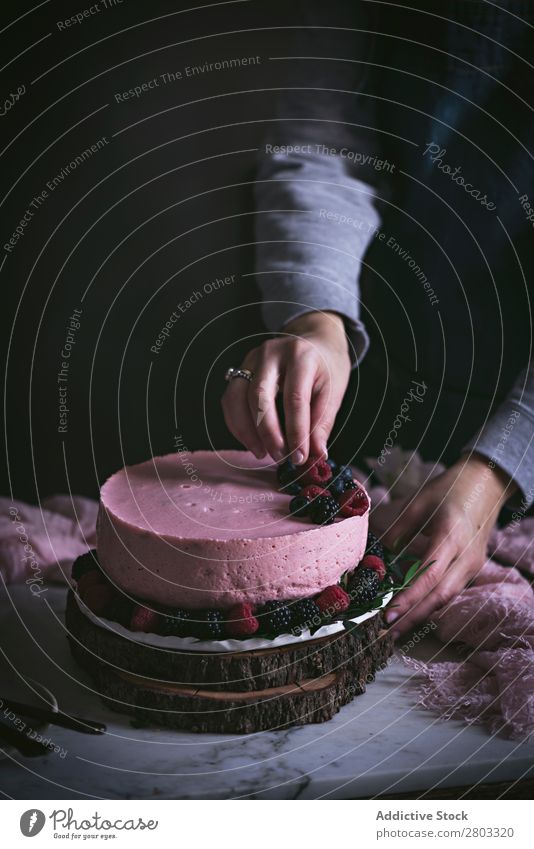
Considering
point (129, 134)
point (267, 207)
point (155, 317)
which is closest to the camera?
point (267, 207)

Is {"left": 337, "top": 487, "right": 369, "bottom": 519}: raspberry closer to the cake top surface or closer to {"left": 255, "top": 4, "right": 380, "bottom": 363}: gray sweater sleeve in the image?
the cake top surface

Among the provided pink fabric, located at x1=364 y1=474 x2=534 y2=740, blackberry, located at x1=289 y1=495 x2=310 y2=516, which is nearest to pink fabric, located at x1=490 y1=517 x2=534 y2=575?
pink fabric, located at x1=364 y1=474 x2=534 y2=740

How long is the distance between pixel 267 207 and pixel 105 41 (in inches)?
22.7

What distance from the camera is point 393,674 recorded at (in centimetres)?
146

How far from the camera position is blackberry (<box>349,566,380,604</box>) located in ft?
4.58

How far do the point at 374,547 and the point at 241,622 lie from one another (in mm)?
336

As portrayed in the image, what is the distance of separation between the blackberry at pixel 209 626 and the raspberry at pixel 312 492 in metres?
0.24

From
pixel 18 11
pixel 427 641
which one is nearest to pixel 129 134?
pixel 18 11

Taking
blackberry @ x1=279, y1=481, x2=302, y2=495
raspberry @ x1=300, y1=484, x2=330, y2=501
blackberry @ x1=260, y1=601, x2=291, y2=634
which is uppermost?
raspberry @ x1=300, y1=484, x2=330, y2=501

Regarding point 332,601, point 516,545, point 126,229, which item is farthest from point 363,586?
point 126,229

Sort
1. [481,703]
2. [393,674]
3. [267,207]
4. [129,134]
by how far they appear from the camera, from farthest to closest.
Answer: [129,134], [267,207], [393,674], [481,703]

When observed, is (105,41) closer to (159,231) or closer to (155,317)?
(159,231)

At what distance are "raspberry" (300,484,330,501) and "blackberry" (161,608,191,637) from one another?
27cm
